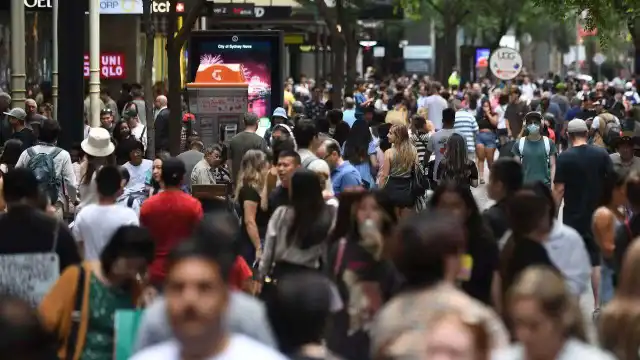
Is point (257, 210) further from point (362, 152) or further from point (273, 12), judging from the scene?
point (273, 12)

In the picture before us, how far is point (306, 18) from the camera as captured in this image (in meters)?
42.8

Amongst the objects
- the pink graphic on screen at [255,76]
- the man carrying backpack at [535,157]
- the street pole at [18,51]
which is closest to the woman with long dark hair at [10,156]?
the man carrying backpack at [535,157]

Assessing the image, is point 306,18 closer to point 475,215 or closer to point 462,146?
point 462,146

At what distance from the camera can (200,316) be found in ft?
16.1

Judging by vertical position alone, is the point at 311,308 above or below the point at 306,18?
below

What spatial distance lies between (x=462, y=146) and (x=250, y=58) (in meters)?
10.6

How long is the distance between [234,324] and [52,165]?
28.2 feet

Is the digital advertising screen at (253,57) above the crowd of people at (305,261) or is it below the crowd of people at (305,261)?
above

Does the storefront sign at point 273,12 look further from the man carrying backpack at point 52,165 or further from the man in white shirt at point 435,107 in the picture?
the man carrying backpack at point 52,165

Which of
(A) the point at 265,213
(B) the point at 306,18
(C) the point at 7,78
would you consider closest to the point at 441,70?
(B) the point at 306,18

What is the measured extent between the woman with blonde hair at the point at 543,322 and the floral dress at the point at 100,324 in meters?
2.45

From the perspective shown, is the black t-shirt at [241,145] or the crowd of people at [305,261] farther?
the black t-shirt at [241,145]

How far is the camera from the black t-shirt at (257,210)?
40.2 feet

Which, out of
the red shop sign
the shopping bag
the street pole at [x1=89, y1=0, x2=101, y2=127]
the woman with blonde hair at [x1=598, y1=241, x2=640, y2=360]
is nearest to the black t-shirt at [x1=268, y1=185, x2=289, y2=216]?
the shopping bag
